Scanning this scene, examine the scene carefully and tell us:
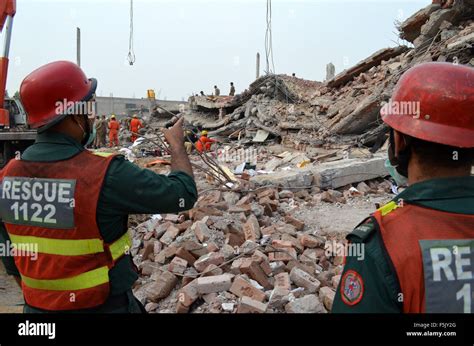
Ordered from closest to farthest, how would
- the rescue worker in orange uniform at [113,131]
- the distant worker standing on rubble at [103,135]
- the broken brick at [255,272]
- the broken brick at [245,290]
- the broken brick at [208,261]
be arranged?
the broken brick at [245,290], the broken brick at [255,272], the broken brick at [208,261], the rescue worker in orange uniform at [113,131], the distant worker standing on rubble at [103,135]

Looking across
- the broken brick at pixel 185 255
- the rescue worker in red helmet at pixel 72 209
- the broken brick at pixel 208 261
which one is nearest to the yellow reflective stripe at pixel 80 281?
the rescue worker in red helmet at pixel 72 209

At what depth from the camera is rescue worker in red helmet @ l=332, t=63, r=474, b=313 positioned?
42.9 inches

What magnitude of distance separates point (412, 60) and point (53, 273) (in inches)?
474

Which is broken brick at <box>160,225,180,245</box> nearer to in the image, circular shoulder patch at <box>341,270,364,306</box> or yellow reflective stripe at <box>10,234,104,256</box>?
yellow reflective stripe at <box>10,234,104,256</box>

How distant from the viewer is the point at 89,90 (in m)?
1.86

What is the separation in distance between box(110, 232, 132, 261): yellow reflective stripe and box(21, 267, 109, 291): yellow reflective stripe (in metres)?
0.07

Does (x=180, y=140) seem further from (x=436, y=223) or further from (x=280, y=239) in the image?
(x=280, y=239)

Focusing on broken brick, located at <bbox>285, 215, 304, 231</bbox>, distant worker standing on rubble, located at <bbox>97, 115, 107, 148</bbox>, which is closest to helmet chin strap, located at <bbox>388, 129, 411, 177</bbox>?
broken brick, located at <bbox>285, 215, 304, 231</bbox>

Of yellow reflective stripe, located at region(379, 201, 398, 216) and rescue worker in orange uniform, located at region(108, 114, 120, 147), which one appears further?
rescue worker in orange uniform, located at region(108, 114, 120, 147)

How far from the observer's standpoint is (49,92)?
176 cm

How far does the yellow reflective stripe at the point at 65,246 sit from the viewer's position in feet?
5.20

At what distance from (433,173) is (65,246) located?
1.40 m

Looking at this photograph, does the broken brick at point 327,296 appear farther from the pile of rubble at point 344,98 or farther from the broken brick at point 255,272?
the pile of rubble at point 344,98

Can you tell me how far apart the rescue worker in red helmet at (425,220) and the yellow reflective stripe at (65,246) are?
98 cm
